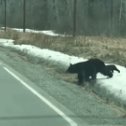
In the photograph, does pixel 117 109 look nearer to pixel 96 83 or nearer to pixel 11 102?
pixel 11 102

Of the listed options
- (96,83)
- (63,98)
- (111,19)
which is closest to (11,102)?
(63,98)

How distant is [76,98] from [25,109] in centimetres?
227

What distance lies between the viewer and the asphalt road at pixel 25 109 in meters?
10.2

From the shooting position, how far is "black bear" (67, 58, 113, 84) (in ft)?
52.0

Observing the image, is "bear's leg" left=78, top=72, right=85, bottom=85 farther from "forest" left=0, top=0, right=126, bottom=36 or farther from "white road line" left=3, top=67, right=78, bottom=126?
"forest" left=0, top=0, right=126, bottom=36

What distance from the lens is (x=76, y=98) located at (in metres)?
13.8

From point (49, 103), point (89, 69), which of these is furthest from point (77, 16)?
point (49, 103)

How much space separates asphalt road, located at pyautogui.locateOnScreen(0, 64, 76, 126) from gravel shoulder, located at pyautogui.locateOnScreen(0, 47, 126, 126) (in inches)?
17.1

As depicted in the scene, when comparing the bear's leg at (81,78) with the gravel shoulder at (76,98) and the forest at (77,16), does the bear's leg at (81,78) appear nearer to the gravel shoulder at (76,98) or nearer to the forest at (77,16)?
the gravel shoulder at (76,98)

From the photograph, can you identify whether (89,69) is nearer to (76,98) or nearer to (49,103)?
(76,98)

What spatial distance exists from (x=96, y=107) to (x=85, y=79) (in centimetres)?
379

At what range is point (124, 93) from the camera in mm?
13180

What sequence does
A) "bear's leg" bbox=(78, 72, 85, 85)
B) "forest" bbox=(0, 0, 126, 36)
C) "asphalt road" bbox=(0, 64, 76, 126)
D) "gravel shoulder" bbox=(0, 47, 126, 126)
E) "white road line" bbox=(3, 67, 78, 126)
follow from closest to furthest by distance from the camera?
"asphalt road" bbox=(0, 64, 76, 126) < "white road line" bbox=(3, 67, 78, 126) < "gravel shoulder" bbox=(0, 47, 126, 126) < "bear's leg" bbox=(78, 72, 85, 85) < "forest" bbox=(0, 0, 126, 36)

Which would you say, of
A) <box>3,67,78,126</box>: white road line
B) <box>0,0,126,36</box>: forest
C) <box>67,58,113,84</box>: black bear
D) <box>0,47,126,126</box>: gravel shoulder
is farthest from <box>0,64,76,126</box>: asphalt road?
<box>0,0,126,36</box>: forest
